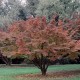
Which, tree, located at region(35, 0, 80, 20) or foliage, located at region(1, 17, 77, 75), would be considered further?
tree, located at region(35, 0, 80, 20)

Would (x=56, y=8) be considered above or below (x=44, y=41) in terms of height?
above

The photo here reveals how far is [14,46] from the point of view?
1764 cm

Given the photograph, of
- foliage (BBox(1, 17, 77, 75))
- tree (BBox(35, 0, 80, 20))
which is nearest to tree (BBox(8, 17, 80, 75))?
foliage (BBox(1, 17, 77, 75))

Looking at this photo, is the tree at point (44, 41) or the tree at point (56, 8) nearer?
the tree at point (44, 41)

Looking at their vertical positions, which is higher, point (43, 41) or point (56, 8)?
point (56, 8)

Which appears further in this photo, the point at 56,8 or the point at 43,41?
the point at 56,8

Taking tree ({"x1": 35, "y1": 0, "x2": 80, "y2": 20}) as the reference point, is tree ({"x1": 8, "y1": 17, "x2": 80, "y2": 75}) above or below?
below

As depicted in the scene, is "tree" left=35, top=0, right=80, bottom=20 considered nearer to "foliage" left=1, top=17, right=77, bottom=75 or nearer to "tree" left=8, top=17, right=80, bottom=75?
"foliage" left=1, top=17, right=77, bottom=75

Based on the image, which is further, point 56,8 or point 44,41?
point 56,8

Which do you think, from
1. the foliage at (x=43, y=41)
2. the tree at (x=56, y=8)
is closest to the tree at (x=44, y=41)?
the foliage at (x=43, y=41)

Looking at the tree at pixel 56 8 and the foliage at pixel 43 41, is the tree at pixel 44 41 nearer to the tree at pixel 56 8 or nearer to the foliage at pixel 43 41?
the foliage at pixel 43 41

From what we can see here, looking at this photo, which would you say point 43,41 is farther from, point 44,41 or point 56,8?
point 56,8

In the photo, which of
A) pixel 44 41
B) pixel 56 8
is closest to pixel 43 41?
pixel 44 41

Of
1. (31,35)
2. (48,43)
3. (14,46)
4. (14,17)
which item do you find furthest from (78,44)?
(14,17)
